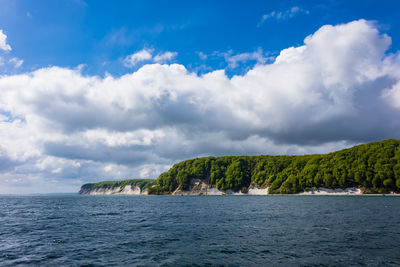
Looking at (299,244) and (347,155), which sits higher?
(347,155)

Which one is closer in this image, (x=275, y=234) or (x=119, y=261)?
(x=119, y=261)

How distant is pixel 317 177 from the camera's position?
579ft

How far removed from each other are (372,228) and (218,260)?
81.2 ft

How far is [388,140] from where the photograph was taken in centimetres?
16550

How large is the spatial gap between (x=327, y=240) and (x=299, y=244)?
3.96 m

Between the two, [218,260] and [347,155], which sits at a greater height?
[347,155]

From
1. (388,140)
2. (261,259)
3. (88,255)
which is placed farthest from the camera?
(388,140)

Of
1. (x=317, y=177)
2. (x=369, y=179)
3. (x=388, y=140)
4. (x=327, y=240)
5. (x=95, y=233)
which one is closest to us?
(x=327, y=240)

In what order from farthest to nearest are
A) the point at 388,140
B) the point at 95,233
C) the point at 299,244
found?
the point at 388,140, the point at 95,233, the point at 299,244

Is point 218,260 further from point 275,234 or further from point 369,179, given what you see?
point 369,179

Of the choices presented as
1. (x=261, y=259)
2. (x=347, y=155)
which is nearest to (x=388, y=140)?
(x=347, y=155)

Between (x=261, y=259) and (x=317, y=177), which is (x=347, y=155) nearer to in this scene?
(x=317, y=177)

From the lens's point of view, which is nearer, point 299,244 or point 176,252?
point 176,252

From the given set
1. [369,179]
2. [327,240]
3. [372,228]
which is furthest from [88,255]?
[369,179]
